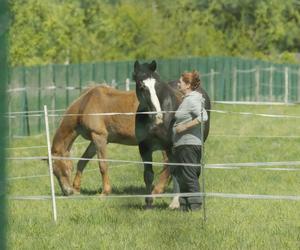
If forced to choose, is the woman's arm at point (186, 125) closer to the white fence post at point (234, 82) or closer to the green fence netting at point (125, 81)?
the green fence netting at point (125, 81)

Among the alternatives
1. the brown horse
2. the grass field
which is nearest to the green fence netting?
the brown horse

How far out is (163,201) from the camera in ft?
33.3

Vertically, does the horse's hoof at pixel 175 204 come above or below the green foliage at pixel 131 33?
below

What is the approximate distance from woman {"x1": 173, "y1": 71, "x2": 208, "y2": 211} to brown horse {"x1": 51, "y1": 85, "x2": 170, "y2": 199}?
306 centimetres

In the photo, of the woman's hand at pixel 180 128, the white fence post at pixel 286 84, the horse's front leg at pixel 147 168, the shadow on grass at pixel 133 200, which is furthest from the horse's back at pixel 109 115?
the white fence post at pixel 286 84

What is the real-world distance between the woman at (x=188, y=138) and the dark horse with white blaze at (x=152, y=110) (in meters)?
0.27

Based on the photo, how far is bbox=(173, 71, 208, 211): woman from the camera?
30.0 ft

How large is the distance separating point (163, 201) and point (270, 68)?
33.8 metres

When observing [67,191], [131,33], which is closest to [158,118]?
[67,191]

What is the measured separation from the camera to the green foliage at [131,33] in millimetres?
30125

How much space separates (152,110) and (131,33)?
101ft

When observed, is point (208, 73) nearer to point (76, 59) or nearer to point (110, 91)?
point (76, 59)

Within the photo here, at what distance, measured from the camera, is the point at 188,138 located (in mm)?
9297

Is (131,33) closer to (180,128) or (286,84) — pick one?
(286,84)
